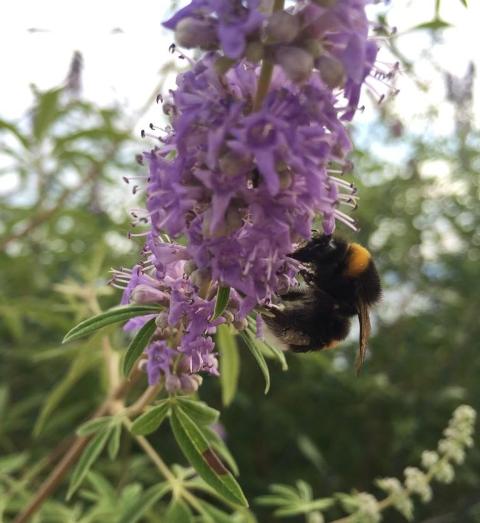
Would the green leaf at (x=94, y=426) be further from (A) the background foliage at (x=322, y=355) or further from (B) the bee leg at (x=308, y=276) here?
(A) the background foliage at (x=322, y=355)

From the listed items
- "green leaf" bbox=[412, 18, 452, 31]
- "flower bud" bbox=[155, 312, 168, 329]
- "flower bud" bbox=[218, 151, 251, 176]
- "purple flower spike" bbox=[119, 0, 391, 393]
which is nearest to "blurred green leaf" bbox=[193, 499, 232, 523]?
"flower bud" bbox=[155, 312, 168, 329]

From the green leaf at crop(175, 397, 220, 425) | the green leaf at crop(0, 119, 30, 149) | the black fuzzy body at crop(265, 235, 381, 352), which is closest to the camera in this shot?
the green leaf at crop(175, 397, 220, 425)

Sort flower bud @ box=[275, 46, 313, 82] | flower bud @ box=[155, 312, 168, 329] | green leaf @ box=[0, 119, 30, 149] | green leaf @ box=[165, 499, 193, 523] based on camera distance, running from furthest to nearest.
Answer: green leaf @ box=[0, 119, 30, 149] → green leaf @ box=[165, 499, 193, 523] → flower bud @ box=[155, 312, 168, 329] → flower bud @ box=[275, 46, 313, 82]

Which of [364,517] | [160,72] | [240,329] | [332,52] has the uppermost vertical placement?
[160,72]

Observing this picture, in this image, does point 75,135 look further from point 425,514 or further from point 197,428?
point 425,514

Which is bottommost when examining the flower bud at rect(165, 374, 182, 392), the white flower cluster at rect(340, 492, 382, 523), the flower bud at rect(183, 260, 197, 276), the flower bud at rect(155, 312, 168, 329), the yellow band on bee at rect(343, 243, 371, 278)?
the white flower cluster at rect(340, 492, 382, 523)

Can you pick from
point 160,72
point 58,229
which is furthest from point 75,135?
point 58,229

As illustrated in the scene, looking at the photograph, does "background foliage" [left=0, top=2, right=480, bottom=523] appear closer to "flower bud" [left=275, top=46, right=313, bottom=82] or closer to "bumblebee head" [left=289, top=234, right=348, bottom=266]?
"bumblebee head" [left=289, top=234, right=348, bottom=266]

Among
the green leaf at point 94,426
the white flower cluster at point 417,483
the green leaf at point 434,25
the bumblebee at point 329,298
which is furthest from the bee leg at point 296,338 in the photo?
the green leaf at point 434,25
